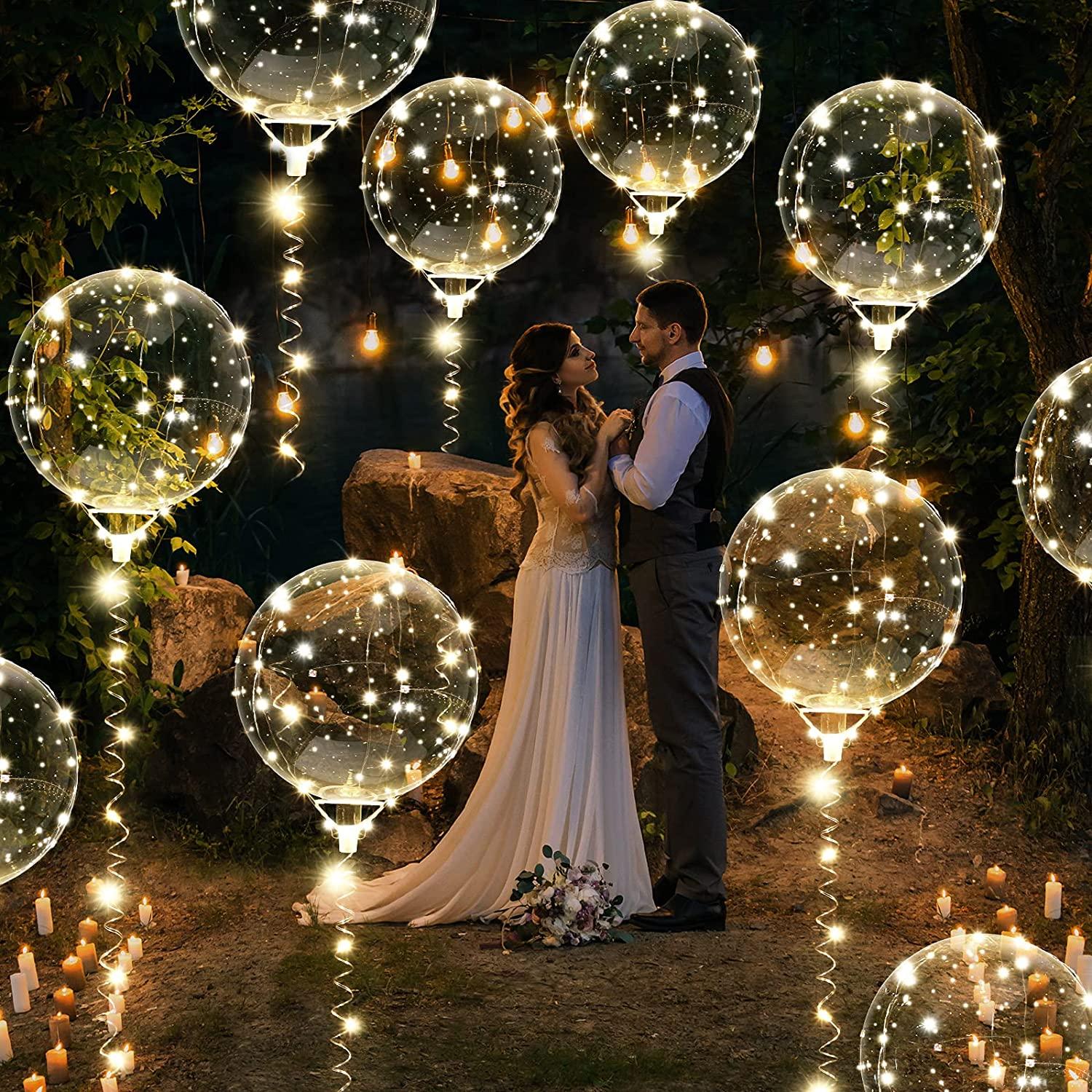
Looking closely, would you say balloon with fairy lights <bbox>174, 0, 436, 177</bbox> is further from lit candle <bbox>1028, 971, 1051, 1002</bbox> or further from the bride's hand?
lit candle <bbox>1028, 971, 1051, 1002</bbox>

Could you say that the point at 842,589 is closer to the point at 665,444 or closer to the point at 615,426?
the point at 665,444

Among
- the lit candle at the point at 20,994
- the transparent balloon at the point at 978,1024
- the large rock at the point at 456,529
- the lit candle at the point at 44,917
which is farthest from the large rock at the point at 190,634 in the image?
the transparent balloon at the point at 978,1024

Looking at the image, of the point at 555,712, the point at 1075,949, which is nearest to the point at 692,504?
the point at 555,712

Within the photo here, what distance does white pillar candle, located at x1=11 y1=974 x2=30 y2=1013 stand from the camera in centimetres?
470

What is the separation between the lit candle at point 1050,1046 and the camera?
305 cm

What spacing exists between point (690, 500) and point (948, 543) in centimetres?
140

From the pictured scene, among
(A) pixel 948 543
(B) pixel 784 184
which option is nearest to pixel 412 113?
(B) pixel 784 184

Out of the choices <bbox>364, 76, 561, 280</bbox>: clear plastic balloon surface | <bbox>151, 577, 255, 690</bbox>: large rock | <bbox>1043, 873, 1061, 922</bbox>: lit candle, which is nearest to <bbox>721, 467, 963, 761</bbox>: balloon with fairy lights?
<bbox>364, 76, 561, 280</bbox>: clear plastic balloon surface

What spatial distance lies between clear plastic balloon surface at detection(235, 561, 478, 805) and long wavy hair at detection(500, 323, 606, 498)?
1.35m

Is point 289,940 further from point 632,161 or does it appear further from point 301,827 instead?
point 632,161

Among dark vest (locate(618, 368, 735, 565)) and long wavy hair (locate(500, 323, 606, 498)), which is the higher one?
long wavy hair (locate(500, 323, 606, 498))

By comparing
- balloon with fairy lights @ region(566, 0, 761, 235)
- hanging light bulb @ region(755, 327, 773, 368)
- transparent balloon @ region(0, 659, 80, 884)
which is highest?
hanging light bulb @ region(755, 327, 773, 368)

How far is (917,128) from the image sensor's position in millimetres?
4121

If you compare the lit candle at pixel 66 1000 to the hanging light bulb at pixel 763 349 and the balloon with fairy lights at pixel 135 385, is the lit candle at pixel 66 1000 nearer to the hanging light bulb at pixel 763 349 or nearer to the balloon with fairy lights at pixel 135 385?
the balloon with fairy lights at pixel 135 385
